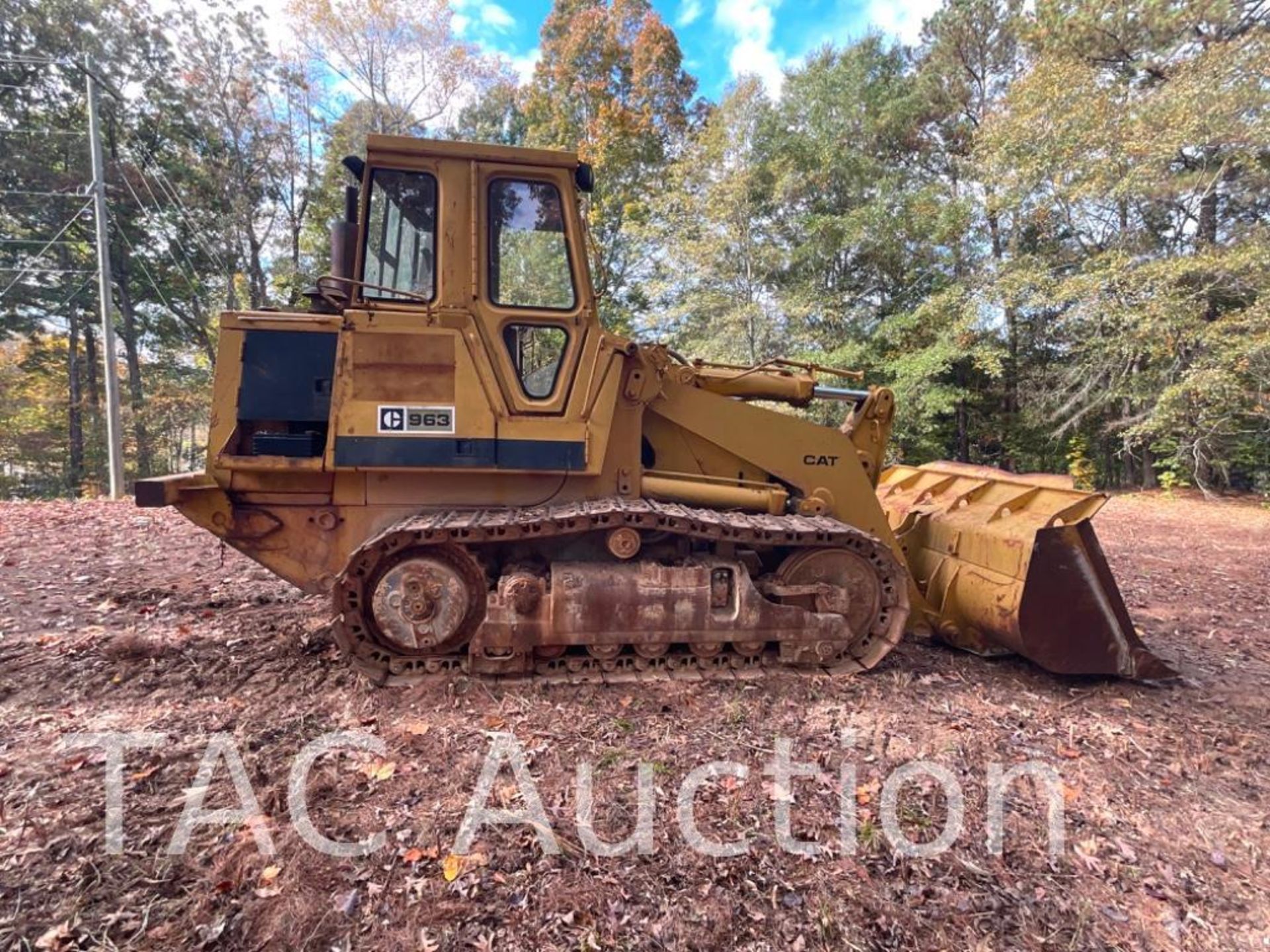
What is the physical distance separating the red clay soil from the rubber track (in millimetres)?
134

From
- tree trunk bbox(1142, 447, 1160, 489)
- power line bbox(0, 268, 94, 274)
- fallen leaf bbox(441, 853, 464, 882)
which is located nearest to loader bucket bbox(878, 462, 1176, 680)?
fallen leaf bbox(441, 853, 464, 882)

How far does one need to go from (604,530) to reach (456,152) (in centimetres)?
235

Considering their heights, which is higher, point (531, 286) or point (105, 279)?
point (105, 279)

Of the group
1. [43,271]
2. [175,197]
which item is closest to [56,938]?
[43,271]

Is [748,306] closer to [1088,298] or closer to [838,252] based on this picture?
[838,252]

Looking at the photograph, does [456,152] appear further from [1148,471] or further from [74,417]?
[74,417]

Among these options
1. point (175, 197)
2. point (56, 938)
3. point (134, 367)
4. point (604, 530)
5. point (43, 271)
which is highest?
point (175, 197)

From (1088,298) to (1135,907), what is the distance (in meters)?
14.5

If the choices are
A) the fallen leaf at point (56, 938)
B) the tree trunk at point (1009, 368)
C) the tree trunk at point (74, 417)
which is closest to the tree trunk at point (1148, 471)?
the tree trunk at point (1009, 368)

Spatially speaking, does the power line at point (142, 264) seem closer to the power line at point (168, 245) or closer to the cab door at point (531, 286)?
the power line at point (168, 245)

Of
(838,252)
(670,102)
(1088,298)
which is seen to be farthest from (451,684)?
(670,102)

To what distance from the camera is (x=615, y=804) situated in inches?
100

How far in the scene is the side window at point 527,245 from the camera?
3.71 m

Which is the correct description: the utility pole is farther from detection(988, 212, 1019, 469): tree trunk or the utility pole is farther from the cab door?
detection(988, 212, 1019, 469): tree trunk
